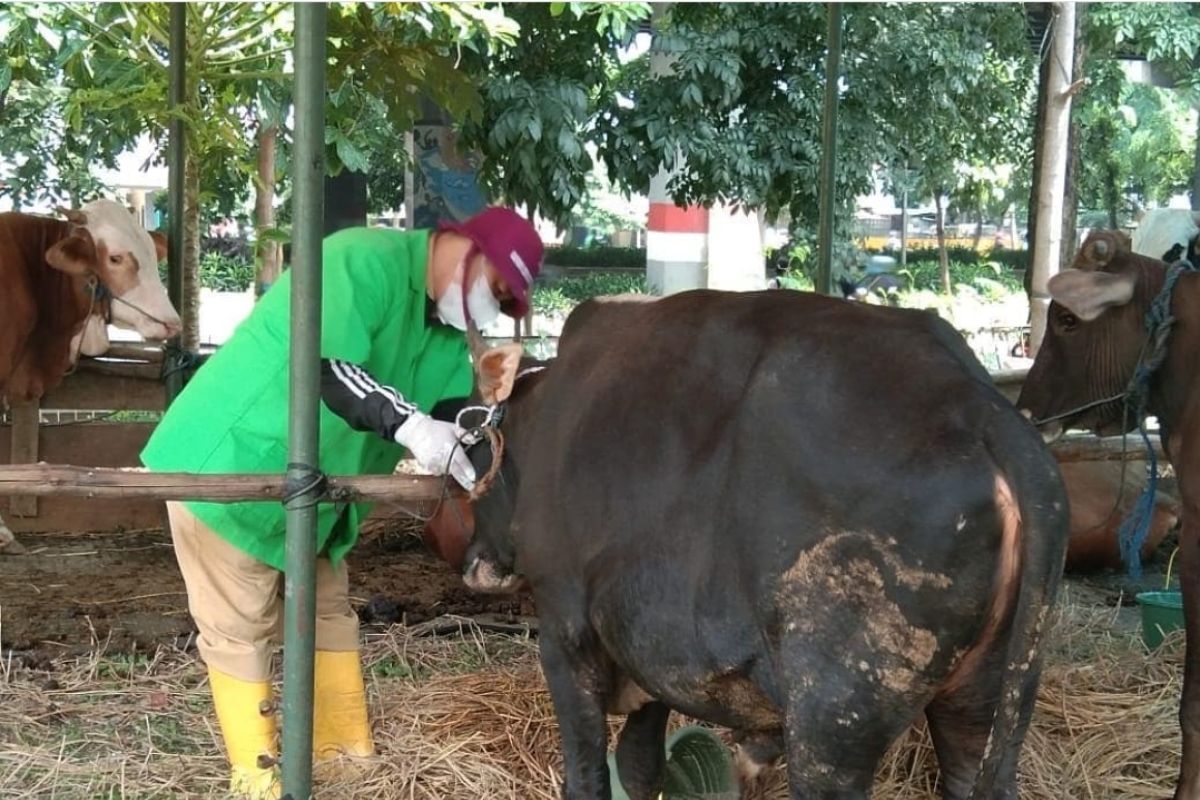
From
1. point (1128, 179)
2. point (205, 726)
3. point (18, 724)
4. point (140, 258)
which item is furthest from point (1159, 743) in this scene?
point (1128, 179)

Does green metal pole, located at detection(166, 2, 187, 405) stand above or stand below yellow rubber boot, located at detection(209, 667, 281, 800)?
above

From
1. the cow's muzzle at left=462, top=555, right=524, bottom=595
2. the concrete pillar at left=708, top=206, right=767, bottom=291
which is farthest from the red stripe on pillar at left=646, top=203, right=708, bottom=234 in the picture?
the cow's muzzle at left=462, top=555, right=524, bottom=595

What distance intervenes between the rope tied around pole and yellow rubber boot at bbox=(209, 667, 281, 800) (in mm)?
751

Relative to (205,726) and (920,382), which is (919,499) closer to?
(920,382)

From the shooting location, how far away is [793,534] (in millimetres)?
2570

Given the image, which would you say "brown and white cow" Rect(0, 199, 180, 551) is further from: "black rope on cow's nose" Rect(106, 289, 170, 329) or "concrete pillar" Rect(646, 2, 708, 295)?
"concrete pillar" Rect(646, 2, 708, 295)

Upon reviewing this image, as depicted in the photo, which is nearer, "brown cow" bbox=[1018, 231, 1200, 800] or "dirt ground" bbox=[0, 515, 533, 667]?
"brown cow" bbox=[1018, 231, 1200, 800]

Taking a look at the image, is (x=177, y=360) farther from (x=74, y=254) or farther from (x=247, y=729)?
(x=247, y=729)

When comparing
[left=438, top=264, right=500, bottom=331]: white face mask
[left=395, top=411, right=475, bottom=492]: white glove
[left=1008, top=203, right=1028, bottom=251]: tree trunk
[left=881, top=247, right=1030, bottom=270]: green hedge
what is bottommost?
[left=395, top=411, right=475, bottom=492]: white glove

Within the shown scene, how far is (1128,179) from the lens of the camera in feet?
66.9

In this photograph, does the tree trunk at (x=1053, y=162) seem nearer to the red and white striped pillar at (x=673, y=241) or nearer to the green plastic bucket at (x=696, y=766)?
the green plastic bucket at (x=696, y=766)

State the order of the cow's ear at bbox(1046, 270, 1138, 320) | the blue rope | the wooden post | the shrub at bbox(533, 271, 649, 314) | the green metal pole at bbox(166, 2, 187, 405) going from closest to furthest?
1. the blue rope
2. the cow's ear at bbox(1046, 270, 1138, 320)
3. the green metal pole at bbox(166, 2, 187, 405)
4. the wooden post
5. the shrub at bbox(533, 271, 649, 314)

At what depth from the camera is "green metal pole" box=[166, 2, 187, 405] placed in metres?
6.23

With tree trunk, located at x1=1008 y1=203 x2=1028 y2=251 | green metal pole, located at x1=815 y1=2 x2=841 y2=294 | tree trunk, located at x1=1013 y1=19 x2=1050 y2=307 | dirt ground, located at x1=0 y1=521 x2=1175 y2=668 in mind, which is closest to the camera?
dirt ground, located at x1=0 y1=521 x2=1175 y2=668
